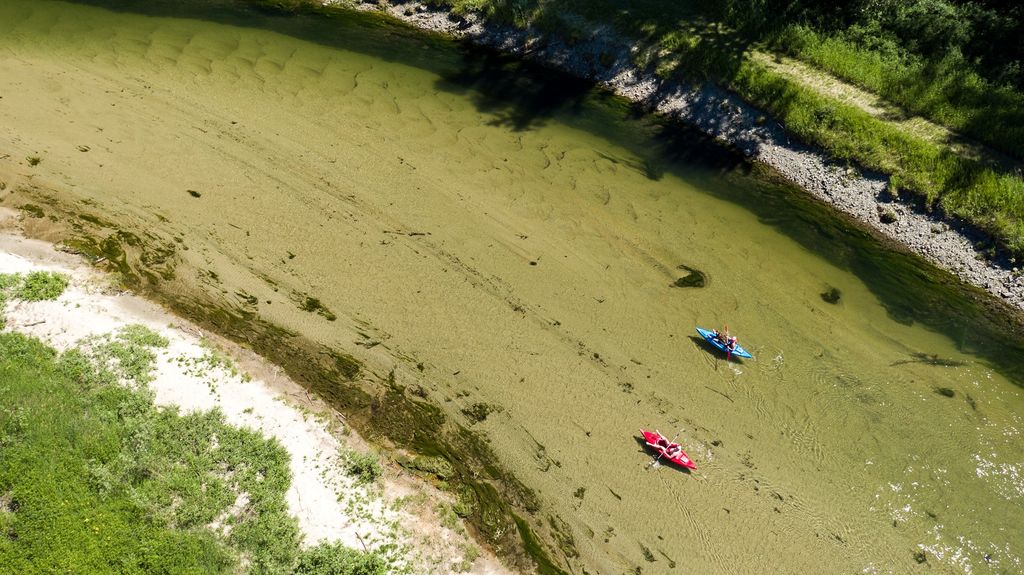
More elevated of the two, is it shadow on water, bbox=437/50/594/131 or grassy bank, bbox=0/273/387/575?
shadow on water, bbox=437/50/594/131

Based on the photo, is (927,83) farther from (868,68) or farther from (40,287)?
(40,287)

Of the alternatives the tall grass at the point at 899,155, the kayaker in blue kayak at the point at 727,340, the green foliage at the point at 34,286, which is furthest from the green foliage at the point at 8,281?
the tall grass at the point at 899,155

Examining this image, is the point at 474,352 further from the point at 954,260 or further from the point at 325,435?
the point at 954,260

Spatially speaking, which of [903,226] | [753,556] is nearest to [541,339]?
[753,556]

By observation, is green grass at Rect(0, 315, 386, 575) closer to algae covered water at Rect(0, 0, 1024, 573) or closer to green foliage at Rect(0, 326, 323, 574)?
green foliage at Rect(0, 326, 323, 574)

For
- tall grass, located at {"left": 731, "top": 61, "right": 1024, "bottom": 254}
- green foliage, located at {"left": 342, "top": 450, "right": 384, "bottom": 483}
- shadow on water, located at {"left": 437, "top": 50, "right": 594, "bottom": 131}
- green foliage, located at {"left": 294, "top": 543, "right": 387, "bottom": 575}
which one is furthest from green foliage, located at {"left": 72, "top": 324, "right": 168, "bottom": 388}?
tall grass, located at {"left": 731, "top": 61, "right": 1024, "bottom": 254}

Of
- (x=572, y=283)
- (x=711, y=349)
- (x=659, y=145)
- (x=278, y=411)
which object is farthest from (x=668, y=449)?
(x=659, y=145)
